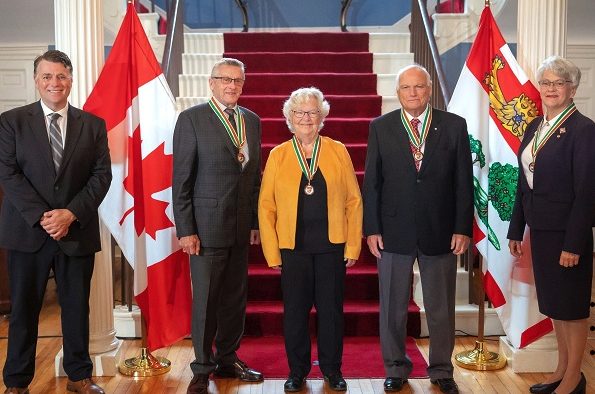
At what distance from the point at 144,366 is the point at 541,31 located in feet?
9.75

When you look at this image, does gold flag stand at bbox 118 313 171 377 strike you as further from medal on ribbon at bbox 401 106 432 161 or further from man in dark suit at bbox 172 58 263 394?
medal on ribbon at bbox 401 106 432 161

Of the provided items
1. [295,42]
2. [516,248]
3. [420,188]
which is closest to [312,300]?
[420,188]

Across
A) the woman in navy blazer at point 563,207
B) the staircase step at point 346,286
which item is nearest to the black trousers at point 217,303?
Result: the staircase step at point 346,286

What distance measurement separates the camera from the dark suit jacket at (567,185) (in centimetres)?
356

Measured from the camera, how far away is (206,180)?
384 centimetres

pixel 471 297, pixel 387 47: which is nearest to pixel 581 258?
pixel 471 297

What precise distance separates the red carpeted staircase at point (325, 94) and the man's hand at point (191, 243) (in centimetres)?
114

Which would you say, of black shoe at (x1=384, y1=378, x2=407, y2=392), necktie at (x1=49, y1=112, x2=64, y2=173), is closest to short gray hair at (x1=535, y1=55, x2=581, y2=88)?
black shoe at (x1=384, y1=378, x2=407, y2=392)

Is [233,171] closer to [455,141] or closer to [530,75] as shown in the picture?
[455,141]

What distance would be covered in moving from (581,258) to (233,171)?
5.83ft

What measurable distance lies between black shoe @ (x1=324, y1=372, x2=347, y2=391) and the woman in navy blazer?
1.09 meters

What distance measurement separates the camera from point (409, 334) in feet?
16.3

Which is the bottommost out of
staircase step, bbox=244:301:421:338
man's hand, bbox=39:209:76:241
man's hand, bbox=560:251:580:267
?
staircase step, bbox=244:301:421:338

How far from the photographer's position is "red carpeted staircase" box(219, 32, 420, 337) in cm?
491
